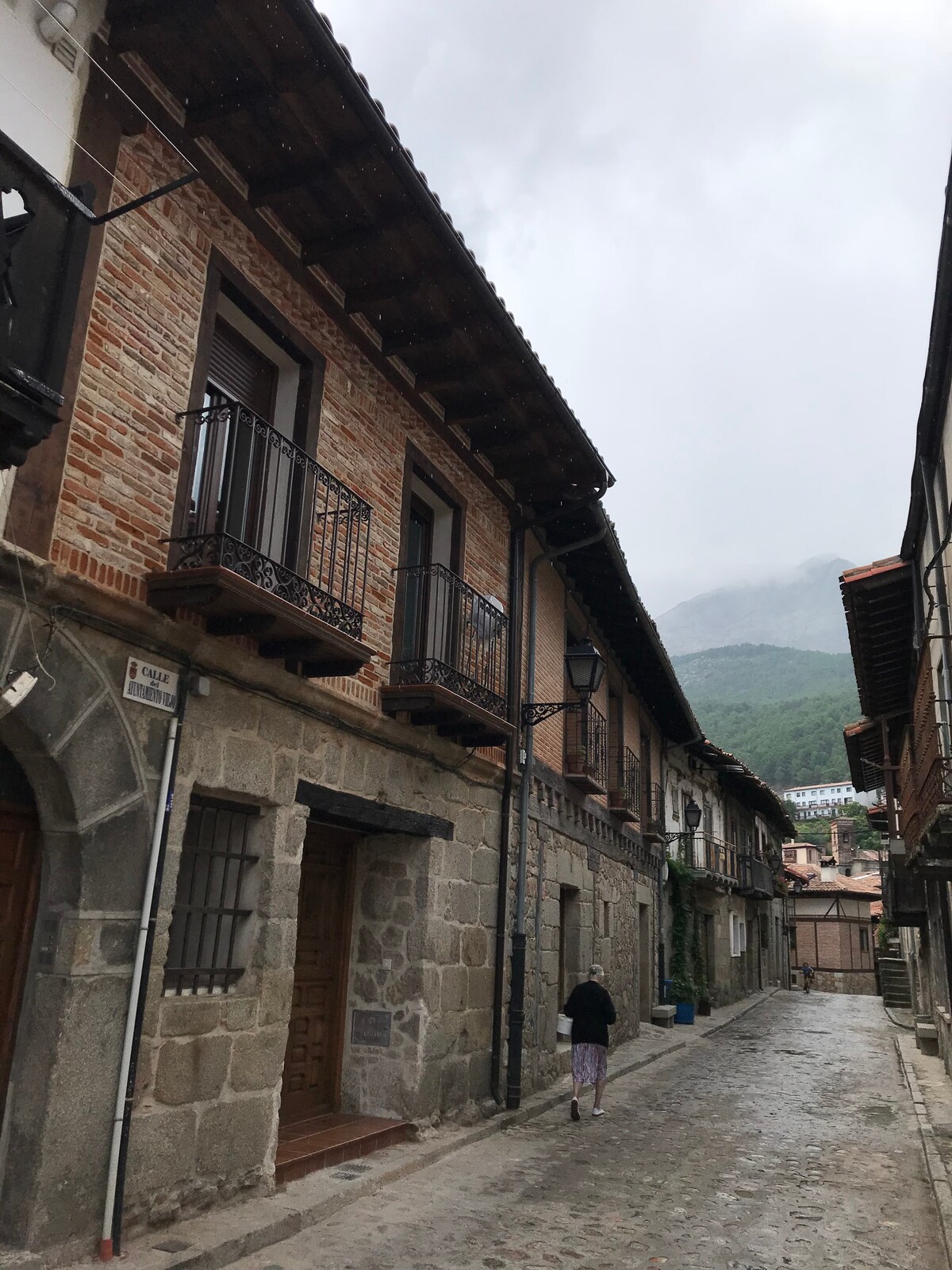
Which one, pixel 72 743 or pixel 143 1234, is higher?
pixel 72 743

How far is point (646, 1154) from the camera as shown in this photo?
7.58 m

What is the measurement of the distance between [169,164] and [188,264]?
21.6 inches

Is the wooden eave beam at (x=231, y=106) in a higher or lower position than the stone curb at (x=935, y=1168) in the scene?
higher

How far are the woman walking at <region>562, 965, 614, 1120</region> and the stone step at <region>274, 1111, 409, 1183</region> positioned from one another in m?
2.30

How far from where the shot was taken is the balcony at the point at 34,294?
3.27 meters

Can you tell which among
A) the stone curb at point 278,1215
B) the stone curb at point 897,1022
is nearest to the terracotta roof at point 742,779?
the stone curb at point 897,1022

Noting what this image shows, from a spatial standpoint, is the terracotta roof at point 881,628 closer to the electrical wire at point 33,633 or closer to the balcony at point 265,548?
the balcony at point 265,548

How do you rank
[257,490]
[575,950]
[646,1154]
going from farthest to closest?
[575,950] → [646,1154] → [257,490]

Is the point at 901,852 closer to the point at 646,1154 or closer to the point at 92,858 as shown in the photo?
the point at 646,1154

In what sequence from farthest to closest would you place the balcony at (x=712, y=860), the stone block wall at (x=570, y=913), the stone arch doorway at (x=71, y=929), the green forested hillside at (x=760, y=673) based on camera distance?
the green forested hillside at (x=760, y=673) → the balcony at (x=712, y=860) → the stone block wall at (x=570, y=913) → the stone arch doorway at (x=71, y=929)

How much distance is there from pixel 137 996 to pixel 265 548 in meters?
2.72

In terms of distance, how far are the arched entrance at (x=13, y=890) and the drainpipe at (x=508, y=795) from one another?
4501 millimetres

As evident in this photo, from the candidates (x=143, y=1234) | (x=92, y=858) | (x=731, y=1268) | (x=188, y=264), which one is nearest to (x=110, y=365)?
A: (x=188, y=264)

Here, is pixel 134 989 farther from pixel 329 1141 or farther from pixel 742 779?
pixel 742 779
